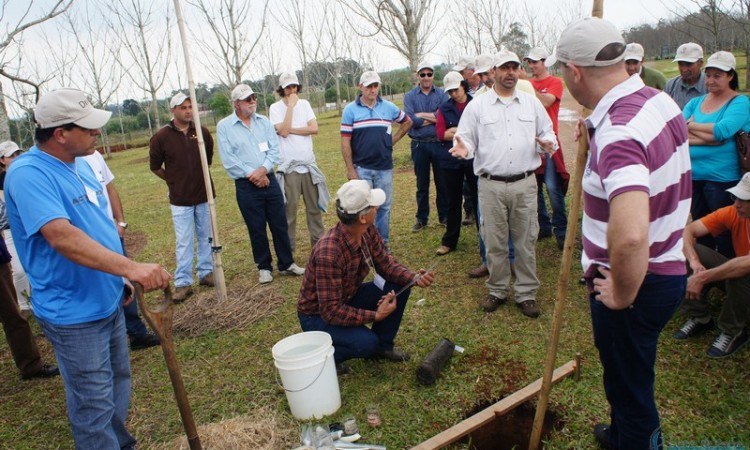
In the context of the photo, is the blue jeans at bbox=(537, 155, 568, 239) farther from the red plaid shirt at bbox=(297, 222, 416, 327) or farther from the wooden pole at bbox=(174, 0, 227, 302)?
the wooden pole at bbox=(174, 0, 227, 302)

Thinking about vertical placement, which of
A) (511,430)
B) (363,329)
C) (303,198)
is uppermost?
(303,198)

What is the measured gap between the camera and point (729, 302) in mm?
3406

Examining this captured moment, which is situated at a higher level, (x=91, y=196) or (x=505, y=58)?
(x=505, y=58)

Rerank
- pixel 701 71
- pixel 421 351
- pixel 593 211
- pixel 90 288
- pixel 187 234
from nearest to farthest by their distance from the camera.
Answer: pixel 593 211 → pixel 90 288 → pixel 421 351 → pixel 701 71 → pixel 187 234

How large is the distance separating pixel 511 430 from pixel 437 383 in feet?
1.92

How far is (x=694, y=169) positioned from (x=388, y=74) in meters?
43.6

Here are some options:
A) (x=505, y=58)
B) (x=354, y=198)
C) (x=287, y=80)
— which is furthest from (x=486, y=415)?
(x=287, y=80)

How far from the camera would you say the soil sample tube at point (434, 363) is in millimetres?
3410

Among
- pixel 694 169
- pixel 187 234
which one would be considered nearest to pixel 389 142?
pixel 187 234

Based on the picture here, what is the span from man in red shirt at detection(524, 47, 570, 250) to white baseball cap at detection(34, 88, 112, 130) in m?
4.09

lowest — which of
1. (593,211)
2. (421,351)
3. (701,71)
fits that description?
(421,351)

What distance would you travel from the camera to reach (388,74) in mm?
45562

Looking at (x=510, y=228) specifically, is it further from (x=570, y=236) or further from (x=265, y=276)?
(x=265, y=276)

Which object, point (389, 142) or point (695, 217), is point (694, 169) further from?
point (389, 142)
